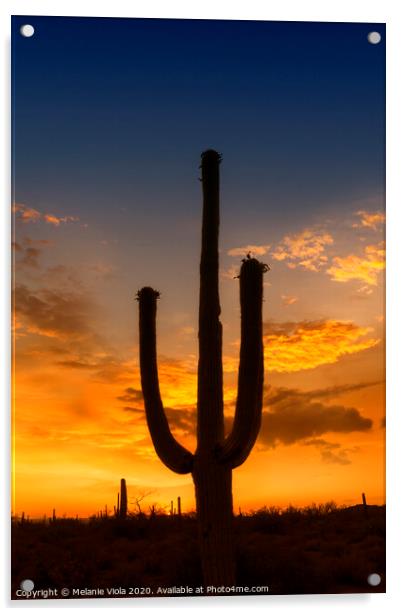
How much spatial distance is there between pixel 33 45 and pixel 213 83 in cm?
171

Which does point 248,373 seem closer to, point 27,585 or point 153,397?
point 153,397

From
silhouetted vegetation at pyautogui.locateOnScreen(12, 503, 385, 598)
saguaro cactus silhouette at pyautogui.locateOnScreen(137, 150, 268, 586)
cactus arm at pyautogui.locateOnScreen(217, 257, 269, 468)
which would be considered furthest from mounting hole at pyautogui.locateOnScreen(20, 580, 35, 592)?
cactus arm at pyautogui.locateOnScreen(217, 257, 269, 468)

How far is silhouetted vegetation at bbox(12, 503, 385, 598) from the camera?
8672 millimetres

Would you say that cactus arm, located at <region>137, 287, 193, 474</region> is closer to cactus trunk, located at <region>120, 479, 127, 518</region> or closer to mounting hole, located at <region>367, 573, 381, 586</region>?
cactus trunk, located at <region>120, 479, 127, 518</region>

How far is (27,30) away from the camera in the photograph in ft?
29.3

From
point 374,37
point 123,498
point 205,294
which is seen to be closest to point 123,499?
point 123,498

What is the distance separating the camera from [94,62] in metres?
9.12

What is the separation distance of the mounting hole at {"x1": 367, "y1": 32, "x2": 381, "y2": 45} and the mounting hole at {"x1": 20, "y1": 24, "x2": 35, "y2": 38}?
3186 millimetres

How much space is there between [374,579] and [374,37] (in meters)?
5.11

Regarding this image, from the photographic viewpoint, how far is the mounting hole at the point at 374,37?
9320 millimetres

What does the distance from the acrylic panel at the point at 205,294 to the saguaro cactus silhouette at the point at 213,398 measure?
0.02m

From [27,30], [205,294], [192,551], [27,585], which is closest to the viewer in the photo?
[27,585]

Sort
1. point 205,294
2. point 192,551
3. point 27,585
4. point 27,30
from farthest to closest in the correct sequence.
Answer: point 205,294
point 192,551
point 27,30
point 27,585
